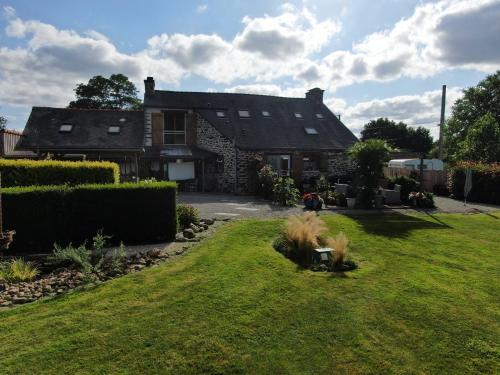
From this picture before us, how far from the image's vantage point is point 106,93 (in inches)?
1639

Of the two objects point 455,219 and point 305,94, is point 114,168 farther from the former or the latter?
point 305,94

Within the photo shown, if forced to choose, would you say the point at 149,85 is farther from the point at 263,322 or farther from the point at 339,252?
the point at 263,322

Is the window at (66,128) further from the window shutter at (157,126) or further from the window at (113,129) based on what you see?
the window shutter at (157,126)

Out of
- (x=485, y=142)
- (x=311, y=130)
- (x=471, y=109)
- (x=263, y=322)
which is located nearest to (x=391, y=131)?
(x=471, y=109)

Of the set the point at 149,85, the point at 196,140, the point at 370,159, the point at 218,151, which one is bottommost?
the point at 370,159

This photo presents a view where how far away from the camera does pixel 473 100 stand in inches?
1699

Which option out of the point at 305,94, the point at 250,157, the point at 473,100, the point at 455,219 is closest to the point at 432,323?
the point at 455,219

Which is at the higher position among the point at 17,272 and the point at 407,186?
the point at 407,186

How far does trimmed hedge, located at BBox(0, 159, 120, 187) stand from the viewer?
34.0 feet

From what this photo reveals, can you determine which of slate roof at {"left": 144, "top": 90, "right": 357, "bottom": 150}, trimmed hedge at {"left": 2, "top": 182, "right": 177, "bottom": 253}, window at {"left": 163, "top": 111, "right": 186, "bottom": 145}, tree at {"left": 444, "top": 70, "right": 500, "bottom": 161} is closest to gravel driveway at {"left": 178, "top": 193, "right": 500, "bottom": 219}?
trimmed hedge at {"left": 2, "top": 182, "right": 177, "bottom": 253}

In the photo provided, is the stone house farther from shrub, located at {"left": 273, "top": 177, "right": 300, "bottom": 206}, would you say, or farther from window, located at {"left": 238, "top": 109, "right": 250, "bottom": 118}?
shrub, located at {"left": 273, "top": 177, "right": 300, "bottom": 206}

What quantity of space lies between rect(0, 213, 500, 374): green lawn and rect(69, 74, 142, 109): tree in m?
38.5

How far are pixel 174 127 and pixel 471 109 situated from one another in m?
36.3

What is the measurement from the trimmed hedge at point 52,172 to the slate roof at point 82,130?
32.6 ft
